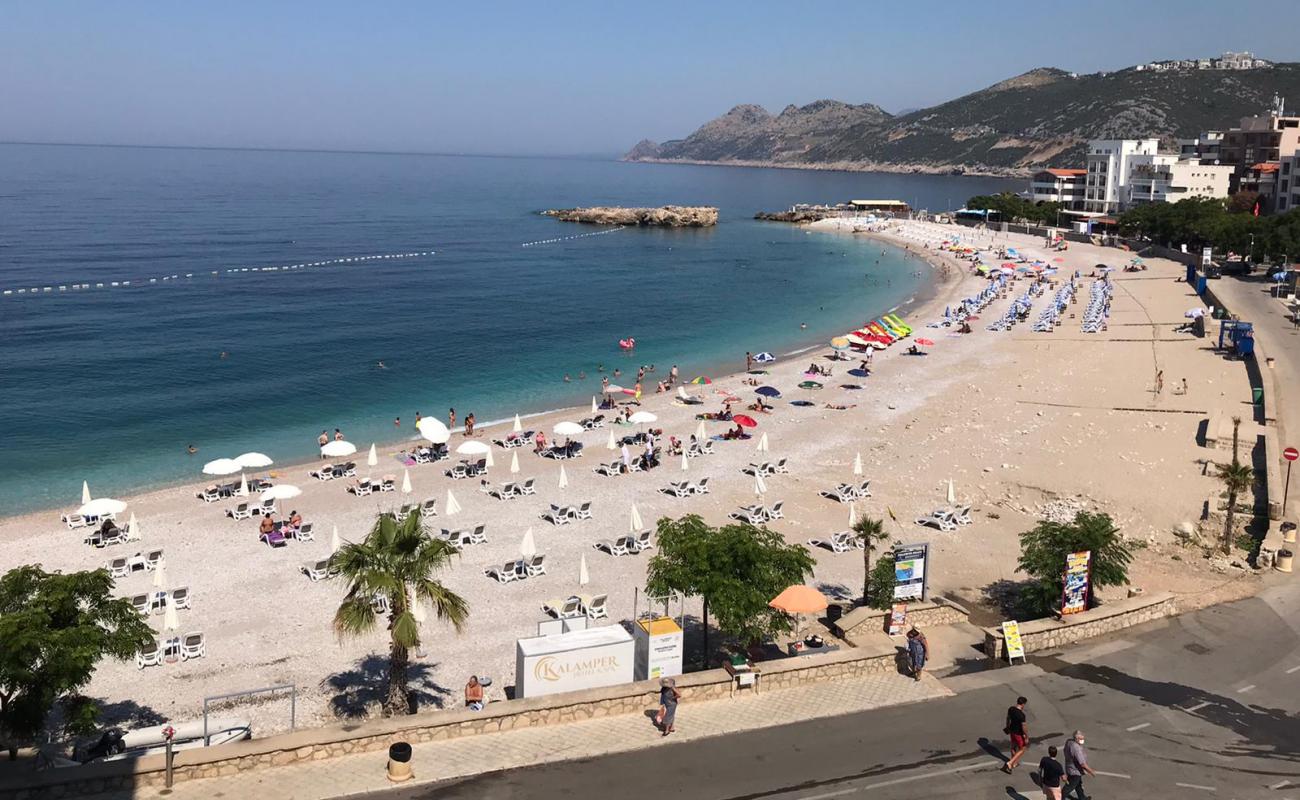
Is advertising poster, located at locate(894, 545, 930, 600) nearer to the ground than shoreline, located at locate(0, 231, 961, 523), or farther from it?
farther from it

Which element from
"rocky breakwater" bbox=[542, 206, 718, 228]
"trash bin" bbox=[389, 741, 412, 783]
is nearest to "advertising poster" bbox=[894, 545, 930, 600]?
"trash bin" bbox=[389, 741, 412, 783]

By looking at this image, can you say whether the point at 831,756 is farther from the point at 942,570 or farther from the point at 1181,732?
the point at 942,570

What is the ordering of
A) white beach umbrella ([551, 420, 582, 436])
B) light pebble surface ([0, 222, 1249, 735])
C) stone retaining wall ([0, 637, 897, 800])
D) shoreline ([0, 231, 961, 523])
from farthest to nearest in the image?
1. white beach umbrella ([551, 420, 582, 436])
2. shoreline ([0, 231, 961, 523])
3. light pebble surface ([0, 222, 1249, 735])
4. stone retaining wall ([0, 637, 897, 800])

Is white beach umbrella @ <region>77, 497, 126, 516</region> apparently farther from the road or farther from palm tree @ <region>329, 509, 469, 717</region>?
the road

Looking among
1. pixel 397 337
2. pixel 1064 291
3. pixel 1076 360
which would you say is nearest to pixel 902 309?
pixel 1064 291

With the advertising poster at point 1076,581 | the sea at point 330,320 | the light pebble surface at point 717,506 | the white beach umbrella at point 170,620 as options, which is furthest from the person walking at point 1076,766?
the sea at point 330,320

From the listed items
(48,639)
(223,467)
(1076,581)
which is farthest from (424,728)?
(223,467)

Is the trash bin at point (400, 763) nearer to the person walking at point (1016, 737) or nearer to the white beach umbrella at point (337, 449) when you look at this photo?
the person walking at point (1016, 737)
